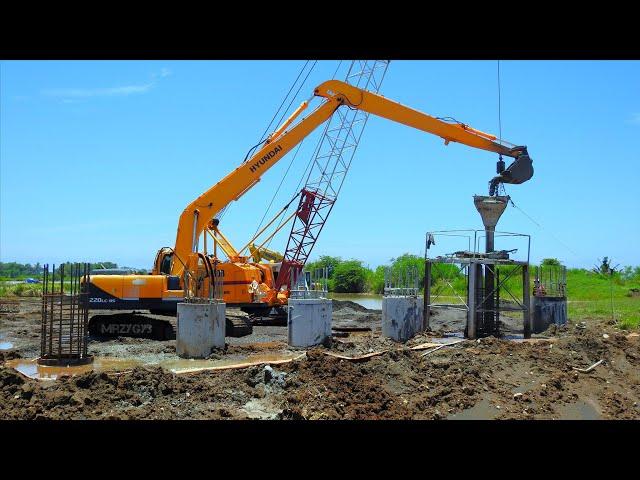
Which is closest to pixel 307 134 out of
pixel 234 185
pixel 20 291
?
pixel 234 185

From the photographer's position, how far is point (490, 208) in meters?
19.2

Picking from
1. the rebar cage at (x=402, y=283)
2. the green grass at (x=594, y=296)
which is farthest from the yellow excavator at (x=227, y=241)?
the green grass at (x=594, y=296)

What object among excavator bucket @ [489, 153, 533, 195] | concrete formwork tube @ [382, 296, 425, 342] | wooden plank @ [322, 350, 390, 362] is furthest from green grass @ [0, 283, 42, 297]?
wooden plank @ [322, 350, 390, 362]

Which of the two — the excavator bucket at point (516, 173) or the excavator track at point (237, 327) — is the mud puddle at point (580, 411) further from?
the excavator track at point (237, 327)

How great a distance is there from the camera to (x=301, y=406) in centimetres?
1048

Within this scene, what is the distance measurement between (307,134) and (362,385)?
1299 centimetres

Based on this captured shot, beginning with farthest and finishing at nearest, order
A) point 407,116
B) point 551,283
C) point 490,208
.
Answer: point 407,116 → point 551,283 → point 490,208

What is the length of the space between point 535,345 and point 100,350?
34.7 ft

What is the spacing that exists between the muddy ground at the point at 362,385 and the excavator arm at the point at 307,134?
606 centimetres

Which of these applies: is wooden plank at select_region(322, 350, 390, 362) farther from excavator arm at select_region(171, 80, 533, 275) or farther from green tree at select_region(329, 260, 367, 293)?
green tree at select_region(329, 260, 367, 293)

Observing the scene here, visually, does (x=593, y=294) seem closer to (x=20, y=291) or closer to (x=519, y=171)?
(x=519, y=171)

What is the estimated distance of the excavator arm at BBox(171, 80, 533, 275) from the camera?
69.6ft

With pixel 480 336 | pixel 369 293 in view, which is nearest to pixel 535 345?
pixel 480 336
